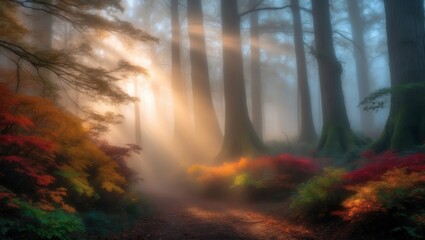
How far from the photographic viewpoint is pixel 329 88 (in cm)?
1445

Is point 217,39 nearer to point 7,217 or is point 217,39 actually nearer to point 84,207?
point 84,207

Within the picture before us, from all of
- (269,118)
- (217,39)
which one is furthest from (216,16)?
(269,118)

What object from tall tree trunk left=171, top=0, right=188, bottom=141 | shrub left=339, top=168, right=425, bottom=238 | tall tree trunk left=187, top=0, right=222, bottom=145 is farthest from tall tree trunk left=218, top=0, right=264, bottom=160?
shrub left=339, top=168, right=425, bottom=238

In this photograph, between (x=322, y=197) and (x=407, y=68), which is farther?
(x=407, y=68)

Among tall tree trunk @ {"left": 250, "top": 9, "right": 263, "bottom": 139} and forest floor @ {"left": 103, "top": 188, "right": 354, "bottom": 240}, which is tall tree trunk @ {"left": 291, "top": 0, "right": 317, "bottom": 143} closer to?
tall tree trunk @ {"left": 250, "top": 9, "right": 263, "bottom": 139}

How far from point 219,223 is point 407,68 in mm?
7604

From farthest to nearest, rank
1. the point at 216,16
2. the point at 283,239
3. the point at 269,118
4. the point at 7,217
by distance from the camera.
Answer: the point at 269,118 < the point at 216,16 < the point at 283,239 < the point at 7,217

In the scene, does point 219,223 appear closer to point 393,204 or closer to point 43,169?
point 393,204

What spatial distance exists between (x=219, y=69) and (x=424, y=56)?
26.2m

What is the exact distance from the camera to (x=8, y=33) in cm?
735

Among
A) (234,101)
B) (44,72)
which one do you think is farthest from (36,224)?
(234,101)

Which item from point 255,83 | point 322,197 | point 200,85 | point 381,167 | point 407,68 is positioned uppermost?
point 255,83

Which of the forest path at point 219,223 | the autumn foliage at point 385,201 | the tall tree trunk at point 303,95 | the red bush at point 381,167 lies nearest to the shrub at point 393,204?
the autumn foliage at point 385,201

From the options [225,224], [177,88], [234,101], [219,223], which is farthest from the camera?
[177,88]
